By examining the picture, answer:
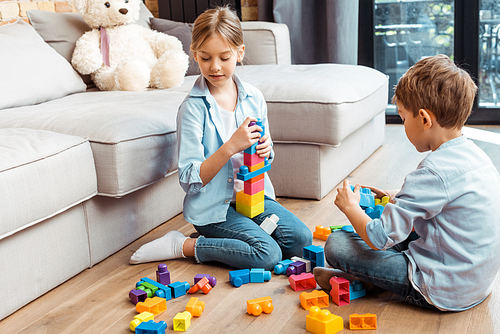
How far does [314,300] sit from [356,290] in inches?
4.4

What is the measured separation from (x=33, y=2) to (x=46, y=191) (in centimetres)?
167

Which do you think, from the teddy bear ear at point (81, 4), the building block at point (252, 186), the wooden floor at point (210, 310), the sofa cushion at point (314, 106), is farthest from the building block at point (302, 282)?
the teddy bear ear at point (81, 4)

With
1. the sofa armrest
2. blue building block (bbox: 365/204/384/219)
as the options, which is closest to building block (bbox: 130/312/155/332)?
blue building block (bbox: 365/204/384/219)

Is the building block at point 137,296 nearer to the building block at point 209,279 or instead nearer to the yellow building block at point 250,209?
the building block at point 209,279

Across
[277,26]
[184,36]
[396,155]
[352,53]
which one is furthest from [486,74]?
[184,36]

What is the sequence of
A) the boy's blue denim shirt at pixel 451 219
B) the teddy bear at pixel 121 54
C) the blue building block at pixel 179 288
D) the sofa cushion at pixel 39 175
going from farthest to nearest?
1. the teddy bear at pixel 121 54
2. the blue building block at pixel 179 288
3. the sofa cushion at pixel 39 175
4. the boy's blue denim shirt at pixel 451 219

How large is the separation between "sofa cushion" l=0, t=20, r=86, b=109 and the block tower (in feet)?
3.08

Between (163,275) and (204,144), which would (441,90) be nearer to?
(204,144)

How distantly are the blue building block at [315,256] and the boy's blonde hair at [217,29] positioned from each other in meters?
0.59

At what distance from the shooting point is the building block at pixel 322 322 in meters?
1.04

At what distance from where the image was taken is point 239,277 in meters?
1.28

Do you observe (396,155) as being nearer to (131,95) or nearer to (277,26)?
(277,26)

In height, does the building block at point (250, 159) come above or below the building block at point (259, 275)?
above

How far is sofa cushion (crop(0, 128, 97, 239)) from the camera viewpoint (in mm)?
1115
